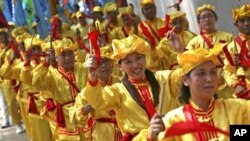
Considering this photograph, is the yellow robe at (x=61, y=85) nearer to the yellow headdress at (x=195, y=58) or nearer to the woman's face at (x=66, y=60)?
the woman's face at (x=66, y=60)

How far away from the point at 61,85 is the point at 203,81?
3937mm

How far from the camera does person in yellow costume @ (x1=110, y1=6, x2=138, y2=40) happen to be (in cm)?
1038

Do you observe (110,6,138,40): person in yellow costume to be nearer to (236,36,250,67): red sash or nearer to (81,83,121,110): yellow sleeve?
(236,36,250,67): red sash

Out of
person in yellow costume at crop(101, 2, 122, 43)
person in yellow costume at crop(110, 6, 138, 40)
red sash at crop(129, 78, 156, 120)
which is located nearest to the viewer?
red sash at crop(129, 78, 156, 120)

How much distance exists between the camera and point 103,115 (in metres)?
6.82

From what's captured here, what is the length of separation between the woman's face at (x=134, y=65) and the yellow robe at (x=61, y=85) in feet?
7.87

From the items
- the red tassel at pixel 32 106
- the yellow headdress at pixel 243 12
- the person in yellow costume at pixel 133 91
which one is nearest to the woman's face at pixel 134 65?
the person in yellow costume at pixel 133 91

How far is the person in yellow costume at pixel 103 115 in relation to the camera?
6.69m

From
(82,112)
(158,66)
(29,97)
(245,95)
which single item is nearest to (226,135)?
(245,95)

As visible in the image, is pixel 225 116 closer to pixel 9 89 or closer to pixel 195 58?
pixel 195 58

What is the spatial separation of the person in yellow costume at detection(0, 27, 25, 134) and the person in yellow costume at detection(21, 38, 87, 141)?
8.62 ft

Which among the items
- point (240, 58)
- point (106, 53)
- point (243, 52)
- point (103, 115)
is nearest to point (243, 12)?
point (243, 52)

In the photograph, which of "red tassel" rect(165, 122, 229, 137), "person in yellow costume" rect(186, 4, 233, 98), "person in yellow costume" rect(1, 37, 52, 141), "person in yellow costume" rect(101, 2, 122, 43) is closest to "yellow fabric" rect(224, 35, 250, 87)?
"person in yellow costume" rect(186, 4, 233, 98)

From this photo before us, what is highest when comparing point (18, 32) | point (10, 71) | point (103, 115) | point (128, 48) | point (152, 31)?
point (128, 48)
